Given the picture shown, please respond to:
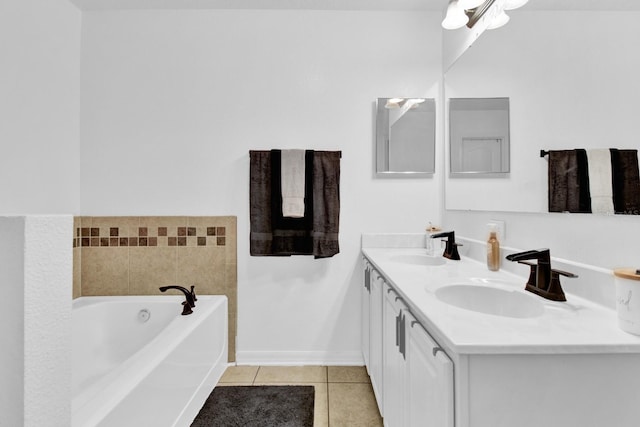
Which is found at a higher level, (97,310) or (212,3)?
(212,3)

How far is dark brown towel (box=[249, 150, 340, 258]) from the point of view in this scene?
2143 millimetres

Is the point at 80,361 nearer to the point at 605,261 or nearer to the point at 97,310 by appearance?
the point at 97,310

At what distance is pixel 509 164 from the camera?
1.56 metres

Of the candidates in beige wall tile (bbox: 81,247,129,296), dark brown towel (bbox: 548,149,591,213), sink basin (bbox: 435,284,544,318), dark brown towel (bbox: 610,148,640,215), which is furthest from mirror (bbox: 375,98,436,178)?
beige wall tile (bbox: 81,247,129,296)

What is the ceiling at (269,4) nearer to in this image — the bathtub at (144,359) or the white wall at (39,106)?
the white wall at (39,106)

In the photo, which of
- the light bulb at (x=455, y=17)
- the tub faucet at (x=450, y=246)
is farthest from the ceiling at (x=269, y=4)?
the tub faucet at (x=450, y=246)

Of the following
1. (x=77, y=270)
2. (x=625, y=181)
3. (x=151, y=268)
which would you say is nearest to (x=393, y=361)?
(x=625, y=181)

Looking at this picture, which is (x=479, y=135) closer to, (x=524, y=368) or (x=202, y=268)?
(x=524, y=368)

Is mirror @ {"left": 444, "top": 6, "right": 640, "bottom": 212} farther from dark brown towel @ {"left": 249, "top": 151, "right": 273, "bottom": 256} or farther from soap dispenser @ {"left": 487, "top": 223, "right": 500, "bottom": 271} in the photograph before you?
dark brown towel @ {"left": 249, "top": 151, "right": 273, "bottom": 256}

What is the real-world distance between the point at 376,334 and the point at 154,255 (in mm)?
1587

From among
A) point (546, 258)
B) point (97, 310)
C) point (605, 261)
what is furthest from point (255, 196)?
point (605, 261)

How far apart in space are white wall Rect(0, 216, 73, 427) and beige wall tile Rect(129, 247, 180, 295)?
186 centimetres

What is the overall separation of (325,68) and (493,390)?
209 cm

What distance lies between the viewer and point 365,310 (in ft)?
6.78
